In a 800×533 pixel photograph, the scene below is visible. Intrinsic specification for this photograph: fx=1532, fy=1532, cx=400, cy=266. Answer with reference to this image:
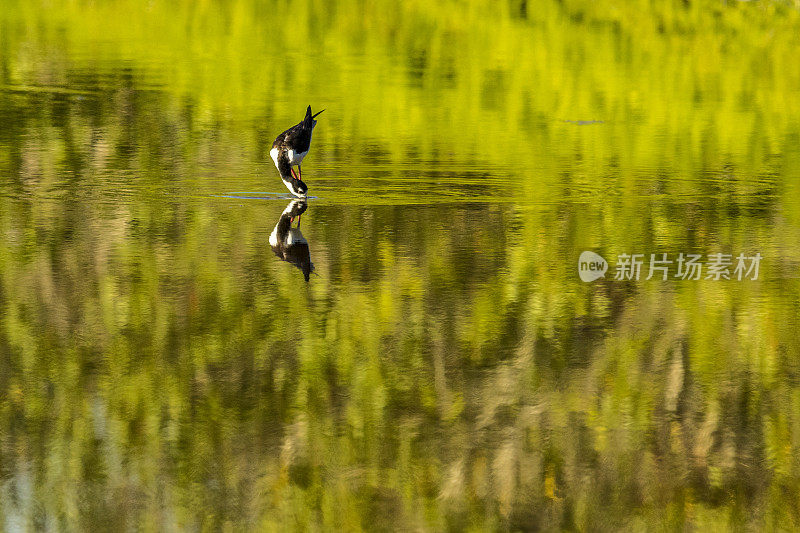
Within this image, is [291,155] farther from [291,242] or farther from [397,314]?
[397,314]

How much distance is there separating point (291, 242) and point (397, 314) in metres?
1.55

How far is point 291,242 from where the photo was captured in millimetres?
8586

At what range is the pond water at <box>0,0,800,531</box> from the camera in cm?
523

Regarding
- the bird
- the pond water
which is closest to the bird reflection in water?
the pond water

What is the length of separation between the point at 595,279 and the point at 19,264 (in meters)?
2.96

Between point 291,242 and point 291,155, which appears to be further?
point 291,155

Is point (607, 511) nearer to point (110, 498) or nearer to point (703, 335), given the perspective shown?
point (110, 498)

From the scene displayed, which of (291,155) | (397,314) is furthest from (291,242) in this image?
(397,314)

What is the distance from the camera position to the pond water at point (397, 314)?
17.2 feet

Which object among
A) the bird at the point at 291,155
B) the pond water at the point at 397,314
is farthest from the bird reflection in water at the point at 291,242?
the bird at the point at 291,155

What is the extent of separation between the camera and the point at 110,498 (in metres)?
5.02

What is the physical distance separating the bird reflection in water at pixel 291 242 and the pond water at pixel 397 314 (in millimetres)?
29

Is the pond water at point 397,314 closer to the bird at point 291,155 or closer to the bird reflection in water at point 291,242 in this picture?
the bird reflection in water at point 291,242

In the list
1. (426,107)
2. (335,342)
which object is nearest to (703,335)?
(335,342)
